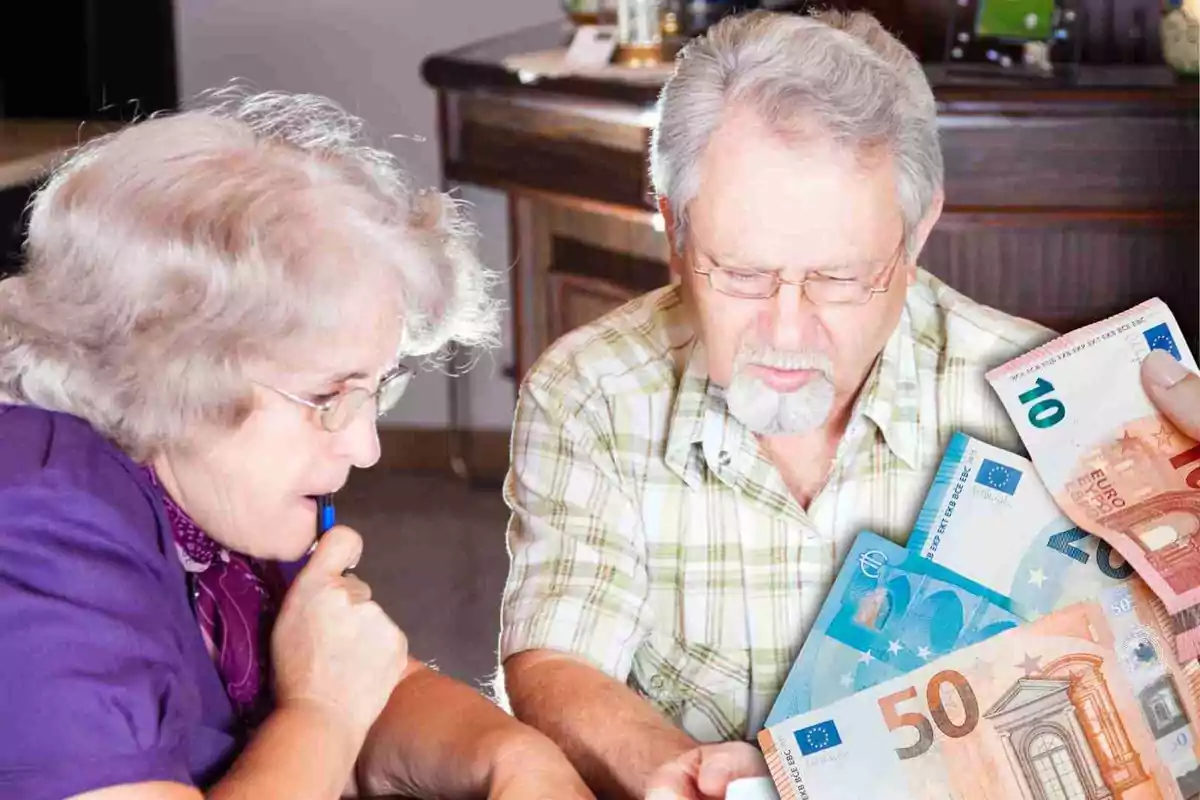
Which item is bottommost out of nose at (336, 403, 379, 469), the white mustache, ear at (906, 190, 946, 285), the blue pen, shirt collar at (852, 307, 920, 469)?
the blue pen

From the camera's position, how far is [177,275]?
120 cm

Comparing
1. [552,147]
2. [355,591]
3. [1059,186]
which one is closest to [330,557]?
[355,591]

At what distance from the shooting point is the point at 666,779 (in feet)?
4.38

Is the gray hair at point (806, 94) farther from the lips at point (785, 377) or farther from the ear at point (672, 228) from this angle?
the lips at point (785, 377)

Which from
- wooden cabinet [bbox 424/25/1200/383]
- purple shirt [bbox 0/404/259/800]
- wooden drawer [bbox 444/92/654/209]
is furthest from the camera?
wooden drawer [bbox 444/92/654/209]

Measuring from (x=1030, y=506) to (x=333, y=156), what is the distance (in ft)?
2.24

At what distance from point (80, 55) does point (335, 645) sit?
9.91 feet

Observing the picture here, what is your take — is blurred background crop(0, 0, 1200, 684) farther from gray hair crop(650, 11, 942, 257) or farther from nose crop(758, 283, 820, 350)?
nose crop(758, 283, 820, 350)

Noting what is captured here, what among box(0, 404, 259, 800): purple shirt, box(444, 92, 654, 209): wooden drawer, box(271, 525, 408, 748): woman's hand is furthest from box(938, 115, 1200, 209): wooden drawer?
box(0, 404, 259, 800): purple shirt

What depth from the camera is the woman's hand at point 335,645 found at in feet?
4.24

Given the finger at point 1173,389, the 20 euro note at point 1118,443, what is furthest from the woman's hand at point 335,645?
the finger at point 1173,389

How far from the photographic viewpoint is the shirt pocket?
1.55m

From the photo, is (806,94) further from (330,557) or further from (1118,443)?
(330,557)

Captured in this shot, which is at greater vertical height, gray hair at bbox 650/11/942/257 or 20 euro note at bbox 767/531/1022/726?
gray hair at bbox 650/11/942/257
